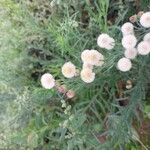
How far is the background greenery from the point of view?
1162mm

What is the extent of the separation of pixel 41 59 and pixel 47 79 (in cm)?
32

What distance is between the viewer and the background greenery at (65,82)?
1.16 meters

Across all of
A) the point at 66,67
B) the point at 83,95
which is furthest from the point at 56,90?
the point at 66,67

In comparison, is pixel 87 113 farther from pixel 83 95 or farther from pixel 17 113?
pixel 17 113

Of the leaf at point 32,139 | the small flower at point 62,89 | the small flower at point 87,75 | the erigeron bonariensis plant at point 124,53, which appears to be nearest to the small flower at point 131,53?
the erigeron bonariensis plant at point 124,53

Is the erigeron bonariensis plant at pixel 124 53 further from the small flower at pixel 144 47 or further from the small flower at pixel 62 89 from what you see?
the small flower at pixel 62 89

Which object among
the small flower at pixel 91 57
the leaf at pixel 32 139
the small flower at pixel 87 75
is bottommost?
the leaf at pixel 32 139

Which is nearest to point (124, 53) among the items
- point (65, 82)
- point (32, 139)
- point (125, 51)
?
point (125, 51)

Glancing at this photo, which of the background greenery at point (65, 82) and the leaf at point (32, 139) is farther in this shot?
the leaf at point (32, 139)

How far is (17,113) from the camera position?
1.45m

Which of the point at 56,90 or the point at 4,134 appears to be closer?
the point at 56,90

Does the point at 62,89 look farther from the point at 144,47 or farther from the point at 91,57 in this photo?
the point at 144,47

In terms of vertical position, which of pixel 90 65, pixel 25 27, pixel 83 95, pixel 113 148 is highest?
pixel 25 27

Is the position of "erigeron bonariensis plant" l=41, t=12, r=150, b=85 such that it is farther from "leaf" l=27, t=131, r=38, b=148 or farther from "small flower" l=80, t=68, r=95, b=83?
"leaf" l=27, t=131, r=38, b=148
